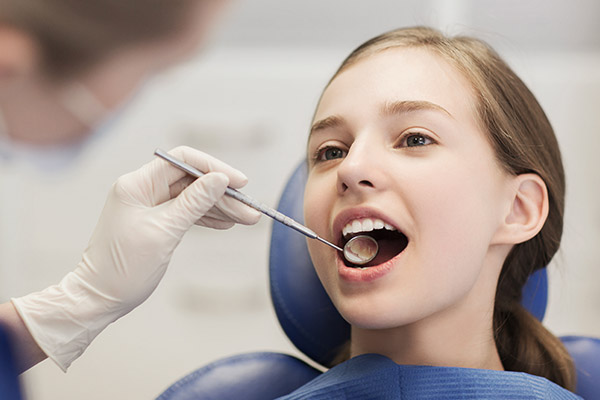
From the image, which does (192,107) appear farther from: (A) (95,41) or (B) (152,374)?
(A) (95,41)

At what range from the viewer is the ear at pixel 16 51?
2.48 ft

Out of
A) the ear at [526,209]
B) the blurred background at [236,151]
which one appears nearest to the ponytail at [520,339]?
the ear at [526,209]

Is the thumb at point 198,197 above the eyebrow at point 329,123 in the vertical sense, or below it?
below

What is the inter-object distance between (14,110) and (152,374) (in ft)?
6.05

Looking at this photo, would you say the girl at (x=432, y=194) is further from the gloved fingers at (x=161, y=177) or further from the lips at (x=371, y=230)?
the gloved fingers at (x=161, y=177)

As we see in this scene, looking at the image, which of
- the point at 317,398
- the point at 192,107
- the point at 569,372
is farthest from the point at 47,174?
the point at 569,372

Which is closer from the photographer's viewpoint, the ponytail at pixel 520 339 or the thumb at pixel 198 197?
the thumb at pixel 198 197

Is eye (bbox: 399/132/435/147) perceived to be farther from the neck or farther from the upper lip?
the neck

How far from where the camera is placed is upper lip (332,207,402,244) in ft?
3.28

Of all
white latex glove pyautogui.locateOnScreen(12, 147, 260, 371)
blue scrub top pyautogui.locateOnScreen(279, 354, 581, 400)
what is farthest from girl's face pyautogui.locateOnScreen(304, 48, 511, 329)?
Answer: white latex glove pyautogui.locateOnScreen(12, 147, 260, 371)

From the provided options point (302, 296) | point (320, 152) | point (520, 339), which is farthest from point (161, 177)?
point (520, 339)

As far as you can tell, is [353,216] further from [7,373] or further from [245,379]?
[7,373]

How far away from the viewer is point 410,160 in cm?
104

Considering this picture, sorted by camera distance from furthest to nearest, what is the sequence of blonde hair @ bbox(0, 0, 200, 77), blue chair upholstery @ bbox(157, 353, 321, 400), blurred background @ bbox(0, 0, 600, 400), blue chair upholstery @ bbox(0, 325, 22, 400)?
blurred background @ bbox(0, 0, 600, 400) → blue chair upholstery @ bbox(157, 353, 321, 400) → blonde hair @ bbox(0, 0, 200, 77) → blue chair upholstery @ bbox(0, 325, 22, 400)
